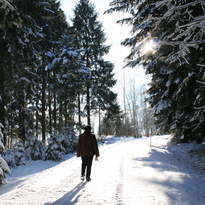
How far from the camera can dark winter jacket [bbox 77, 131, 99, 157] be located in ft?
27.3

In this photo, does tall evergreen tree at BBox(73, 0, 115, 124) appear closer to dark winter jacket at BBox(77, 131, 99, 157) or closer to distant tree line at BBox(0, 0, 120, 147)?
distant tree line at BBox(0, 0, 120, 147)

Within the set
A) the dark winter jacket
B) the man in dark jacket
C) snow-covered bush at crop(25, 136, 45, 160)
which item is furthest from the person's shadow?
snow-covered bush at crop(25, 136, 45, 160)

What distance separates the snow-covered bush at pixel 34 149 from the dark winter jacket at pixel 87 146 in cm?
748

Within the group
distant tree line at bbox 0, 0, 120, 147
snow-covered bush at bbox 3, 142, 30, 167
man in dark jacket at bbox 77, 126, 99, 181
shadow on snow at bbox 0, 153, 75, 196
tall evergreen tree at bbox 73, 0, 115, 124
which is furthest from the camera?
tall evergreen tree at bbox 73, 0, 115, 124

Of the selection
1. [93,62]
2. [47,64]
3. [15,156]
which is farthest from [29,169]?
[93,62]

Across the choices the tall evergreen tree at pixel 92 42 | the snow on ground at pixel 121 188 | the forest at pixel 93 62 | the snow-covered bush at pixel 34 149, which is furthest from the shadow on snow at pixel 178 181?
the tall evergreen tree at pixel 92 42

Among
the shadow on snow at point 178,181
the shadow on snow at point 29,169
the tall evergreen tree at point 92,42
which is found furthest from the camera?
the tall evergreen tree at point 92,42

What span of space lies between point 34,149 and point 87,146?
7854mm

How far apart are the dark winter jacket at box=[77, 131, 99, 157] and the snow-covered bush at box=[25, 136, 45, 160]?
7.48m

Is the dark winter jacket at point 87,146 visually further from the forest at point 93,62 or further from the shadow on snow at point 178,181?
the forest at point 93,62

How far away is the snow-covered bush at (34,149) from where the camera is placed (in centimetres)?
1494

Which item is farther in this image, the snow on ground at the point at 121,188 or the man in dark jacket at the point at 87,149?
the man in dark jacket at the point at 87,149

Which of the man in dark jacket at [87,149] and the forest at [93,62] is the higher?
the forest at [93,62]

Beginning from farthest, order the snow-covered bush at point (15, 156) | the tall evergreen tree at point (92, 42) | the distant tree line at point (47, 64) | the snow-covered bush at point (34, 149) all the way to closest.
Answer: the tall evergreen tree at point (92, 42)
the snow-covered bush at point (34, 149)
the distant tree line at point (47, 64)
the snow-covered bush at point (15, 156)
